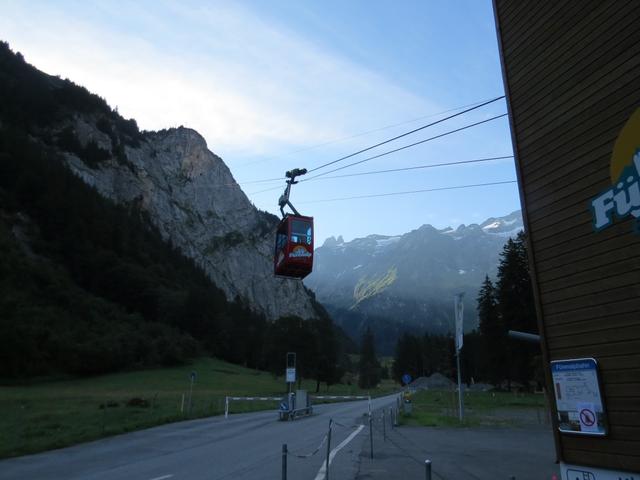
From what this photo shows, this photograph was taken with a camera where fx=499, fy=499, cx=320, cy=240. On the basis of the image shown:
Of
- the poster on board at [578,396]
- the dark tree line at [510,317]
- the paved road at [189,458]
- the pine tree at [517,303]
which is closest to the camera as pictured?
the poster on board at [578,396]

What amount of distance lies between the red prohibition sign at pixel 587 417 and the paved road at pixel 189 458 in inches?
241

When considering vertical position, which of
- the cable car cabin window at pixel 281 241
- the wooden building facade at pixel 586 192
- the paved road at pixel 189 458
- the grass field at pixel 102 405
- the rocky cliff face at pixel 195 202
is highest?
the rocky cliff face at pixel 195 202

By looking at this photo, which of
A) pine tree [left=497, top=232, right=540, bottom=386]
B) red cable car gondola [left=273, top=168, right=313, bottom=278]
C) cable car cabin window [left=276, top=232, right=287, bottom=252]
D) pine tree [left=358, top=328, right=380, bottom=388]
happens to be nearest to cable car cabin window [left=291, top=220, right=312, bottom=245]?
red cable car gondola [left=273, top=168, right=313, bottom=278]

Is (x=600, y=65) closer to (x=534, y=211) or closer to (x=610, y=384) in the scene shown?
(x=534, y=211)

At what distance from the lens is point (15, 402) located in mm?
36438

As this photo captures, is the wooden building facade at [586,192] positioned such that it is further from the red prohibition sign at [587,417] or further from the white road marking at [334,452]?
the white road marking at [334,452]

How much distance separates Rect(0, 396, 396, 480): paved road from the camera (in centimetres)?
1119

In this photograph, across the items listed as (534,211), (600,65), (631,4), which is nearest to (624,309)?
(534,211)

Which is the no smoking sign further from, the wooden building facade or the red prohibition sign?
the wooden building facade

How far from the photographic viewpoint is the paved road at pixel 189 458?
11188 mm

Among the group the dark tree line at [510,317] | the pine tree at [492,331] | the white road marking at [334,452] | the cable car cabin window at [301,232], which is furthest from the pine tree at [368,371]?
the cable car cabin window at [301,232]

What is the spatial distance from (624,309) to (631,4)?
396 cm

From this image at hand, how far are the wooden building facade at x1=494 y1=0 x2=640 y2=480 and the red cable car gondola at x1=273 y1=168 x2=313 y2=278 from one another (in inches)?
389

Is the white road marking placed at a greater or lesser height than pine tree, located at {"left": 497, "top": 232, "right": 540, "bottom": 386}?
lesser
